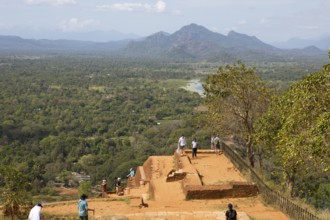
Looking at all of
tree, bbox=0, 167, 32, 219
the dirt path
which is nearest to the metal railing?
the dirt path

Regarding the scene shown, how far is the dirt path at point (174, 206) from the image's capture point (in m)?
12.2

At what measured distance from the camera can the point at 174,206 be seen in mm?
13914

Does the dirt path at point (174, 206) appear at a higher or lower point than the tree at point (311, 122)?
lower

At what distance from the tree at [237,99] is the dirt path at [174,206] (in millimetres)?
2411

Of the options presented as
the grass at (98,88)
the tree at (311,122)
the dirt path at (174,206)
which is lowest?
the dirt path at (174,206)

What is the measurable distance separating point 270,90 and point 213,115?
10.3 ft

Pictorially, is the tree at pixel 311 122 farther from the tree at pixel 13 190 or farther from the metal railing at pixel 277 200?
the tree at pixel 13 190

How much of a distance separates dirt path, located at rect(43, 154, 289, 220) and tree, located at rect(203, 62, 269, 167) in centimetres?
241

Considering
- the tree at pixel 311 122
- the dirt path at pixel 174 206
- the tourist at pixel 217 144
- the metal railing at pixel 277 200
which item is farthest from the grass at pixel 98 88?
the tree at pixel 311 122

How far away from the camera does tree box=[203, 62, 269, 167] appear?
18906 mm

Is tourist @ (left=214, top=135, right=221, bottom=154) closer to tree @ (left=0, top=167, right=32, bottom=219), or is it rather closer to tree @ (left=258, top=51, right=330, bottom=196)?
tree @ (left=258, top=51, right=330, bottom=196)

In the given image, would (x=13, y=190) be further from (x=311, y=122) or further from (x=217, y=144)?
(x=217, y=144)

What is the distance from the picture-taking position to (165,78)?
157 m

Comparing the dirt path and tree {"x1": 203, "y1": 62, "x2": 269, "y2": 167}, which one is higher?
tree {"x1": 203, "y1": 62, "x2": 269, "y2": 167}
